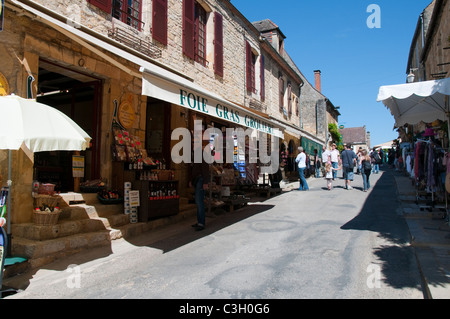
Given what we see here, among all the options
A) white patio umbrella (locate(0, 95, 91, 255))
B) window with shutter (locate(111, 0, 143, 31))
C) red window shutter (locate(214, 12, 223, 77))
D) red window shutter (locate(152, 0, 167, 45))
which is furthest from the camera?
red window shutter (locate(214, 12, 223, 77))

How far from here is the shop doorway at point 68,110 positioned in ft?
20.7

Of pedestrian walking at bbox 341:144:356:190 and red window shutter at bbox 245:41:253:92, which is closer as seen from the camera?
pedestrian walking at bbox 341:144:356:190

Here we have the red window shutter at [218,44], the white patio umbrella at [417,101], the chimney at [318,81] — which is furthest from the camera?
the chimney at [318,81]

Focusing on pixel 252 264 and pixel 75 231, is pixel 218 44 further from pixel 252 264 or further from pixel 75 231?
pixel 252 264

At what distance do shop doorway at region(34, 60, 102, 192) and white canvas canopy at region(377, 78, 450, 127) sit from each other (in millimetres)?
5524

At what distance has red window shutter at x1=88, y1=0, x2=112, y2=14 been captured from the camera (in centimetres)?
621

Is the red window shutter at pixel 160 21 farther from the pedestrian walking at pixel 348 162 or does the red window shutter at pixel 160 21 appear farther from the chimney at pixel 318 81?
the chimney at pixel 318 81

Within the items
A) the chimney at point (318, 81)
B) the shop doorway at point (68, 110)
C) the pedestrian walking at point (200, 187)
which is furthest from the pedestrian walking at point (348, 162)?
the chimney at point (318, 81)

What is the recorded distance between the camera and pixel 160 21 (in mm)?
7957

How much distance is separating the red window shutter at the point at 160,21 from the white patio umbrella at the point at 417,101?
5.39 m

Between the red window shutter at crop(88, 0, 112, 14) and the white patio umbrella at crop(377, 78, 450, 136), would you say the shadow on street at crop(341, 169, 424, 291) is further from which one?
the red window shutter at crop(88, 0, 112, 14)

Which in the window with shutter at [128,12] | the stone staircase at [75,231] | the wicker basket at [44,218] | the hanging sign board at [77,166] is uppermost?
the window with shutter at [128,12]

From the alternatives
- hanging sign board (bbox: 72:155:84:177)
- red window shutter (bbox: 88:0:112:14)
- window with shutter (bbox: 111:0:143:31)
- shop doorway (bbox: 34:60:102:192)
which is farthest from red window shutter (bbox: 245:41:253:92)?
hanging sign board (bbox: 72:155:84:177)

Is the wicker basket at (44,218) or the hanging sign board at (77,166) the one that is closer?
the wicker basket at (44,218)
